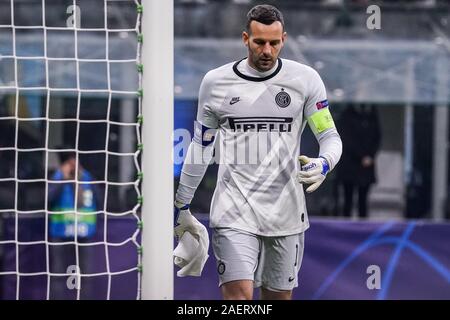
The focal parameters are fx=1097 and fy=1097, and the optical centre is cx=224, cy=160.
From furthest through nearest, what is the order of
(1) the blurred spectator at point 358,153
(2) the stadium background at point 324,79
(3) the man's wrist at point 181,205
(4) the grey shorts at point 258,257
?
(1) the blurred spectator at point 358,153, (2) the stadium background at point 324,79, (3) the man's wrist at point 181,205, (4) the grey shorts at point 258,257

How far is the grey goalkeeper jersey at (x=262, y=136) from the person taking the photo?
221 inches

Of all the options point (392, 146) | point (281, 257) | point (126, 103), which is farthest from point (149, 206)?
point (392, 146)

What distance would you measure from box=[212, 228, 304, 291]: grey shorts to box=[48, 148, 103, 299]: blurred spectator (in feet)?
9.91

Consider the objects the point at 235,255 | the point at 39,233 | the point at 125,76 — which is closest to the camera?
the point at 235,255

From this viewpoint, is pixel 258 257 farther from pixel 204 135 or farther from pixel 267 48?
pixel 267 48

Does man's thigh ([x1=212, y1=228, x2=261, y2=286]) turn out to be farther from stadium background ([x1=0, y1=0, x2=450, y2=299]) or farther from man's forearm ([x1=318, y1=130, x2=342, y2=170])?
stadium background ([x1=0, y1=0, x2=450, y2=299])

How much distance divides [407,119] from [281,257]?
5990mm

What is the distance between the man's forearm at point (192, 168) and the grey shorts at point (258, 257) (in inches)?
10.6

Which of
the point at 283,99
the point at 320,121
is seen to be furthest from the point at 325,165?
the point at 283,99

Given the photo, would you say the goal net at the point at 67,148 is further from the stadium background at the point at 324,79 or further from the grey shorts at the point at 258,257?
the grey shorts at the point at 258,257

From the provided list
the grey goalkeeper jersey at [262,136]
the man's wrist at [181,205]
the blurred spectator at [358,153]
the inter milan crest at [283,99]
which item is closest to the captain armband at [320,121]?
the grey goalkeeper jersey at [262,136]

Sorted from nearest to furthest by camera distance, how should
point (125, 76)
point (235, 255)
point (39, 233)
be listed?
point (235, 255) < point (39, 233) < point (125, 76)

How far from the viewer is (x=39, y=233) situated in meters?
8.83
